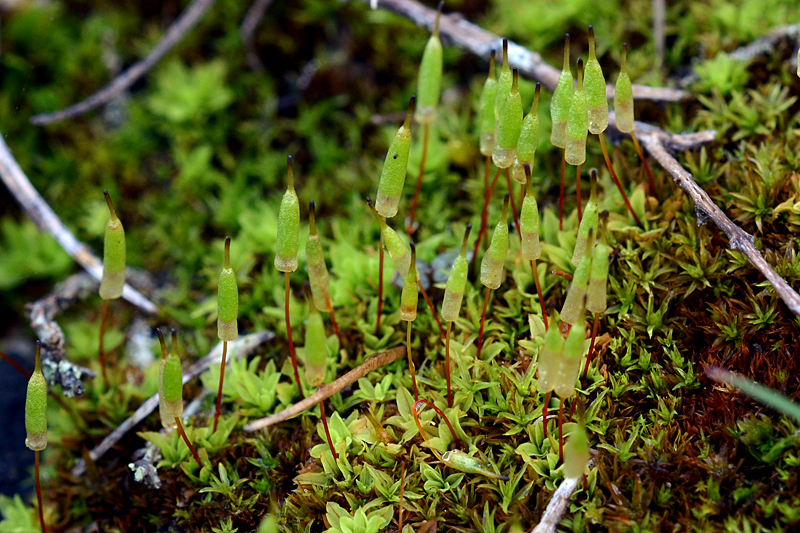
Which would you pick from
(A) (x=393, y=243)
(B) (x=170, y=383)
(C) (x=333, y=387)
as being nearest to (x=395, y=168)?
(A) (x=393, y=243)

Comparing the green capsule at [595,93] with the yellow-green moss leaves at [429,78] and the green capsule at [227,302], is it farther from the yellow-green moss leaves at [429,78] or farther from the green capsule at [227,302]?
the green capsule at [227,302]

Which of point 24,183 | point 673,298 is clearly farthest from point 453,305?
point 24,183

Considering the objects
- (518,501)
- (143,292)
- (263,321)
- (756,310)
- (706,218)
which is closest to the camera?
(518,501)

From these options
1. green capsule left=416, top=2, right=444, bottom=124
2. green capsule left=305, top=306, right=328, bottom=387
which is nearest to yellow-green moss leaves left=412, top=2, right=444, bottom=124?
green capsule left=416, top=2, right=444, bottom=124

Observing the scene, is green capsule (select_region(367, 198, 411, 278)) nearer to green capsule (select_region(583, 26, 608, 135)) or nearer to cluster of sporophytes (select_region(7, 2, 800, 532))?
cluster of sporophytes (select_region(7, 2, 800, 532))

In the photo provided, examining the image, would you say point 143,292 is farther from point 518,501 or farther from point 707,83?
point 707,83

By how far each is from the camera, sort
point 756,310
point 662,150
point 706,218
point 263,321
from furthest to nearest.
Answer: point 263,321 → point 662,150 → point 706,218 → point 756,310
